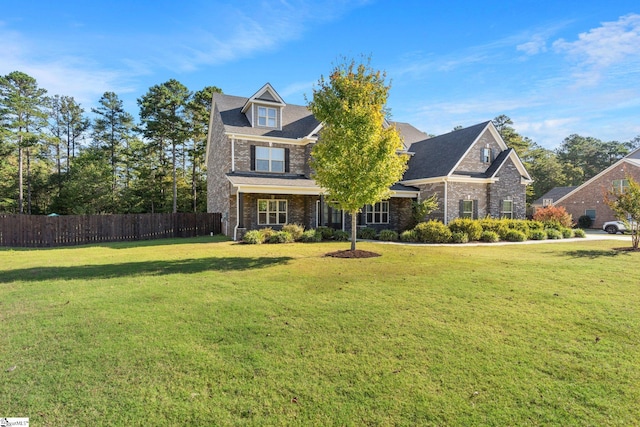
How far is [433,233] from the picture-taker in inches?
664

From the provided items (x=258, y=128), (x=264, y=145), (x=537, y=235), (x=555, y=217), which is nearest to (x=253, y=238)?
(x=264, y=145)

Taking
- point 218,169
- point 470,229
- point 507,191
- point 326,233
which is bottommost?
point 326,233

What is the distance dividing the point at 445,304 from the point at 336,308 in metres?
2.07

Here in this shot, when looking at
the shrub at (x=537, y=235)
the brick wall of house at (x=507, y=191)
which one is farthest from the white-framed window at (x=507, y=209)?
the shrub at (x=537, y=235)

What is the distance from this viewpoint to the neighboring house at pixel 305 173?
19.9 meters

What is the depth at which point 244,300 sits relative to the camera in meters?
6.23

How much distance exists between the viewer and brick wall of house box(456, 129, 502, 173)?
21.9 m

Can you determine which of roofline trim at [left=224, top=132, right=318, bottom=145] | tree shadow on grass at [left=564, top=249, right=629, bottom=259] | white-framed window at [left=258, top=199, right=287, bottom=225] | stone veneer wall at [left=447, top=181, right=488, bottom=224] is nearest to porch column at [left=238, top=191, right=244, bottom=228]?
white-framed window at [left=258, top=199, right=287, bottom=225]

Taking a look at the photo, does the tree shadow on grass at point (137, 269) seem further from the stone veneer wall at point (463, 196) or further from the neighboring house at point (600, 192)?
the neighboring house at point (600, 192)

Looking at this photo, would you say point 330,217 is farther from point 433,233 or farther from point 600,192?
point 600,192

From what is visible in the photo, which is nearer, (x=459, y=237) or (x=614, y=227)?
(x=459, y=237)

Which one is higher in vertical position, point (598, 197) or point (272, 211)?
point (598, 197)

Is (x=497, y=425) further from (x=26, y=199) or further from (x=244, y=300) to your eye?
(x=26, y=199)

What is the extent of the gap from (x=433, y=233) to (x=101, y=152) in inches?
1356
